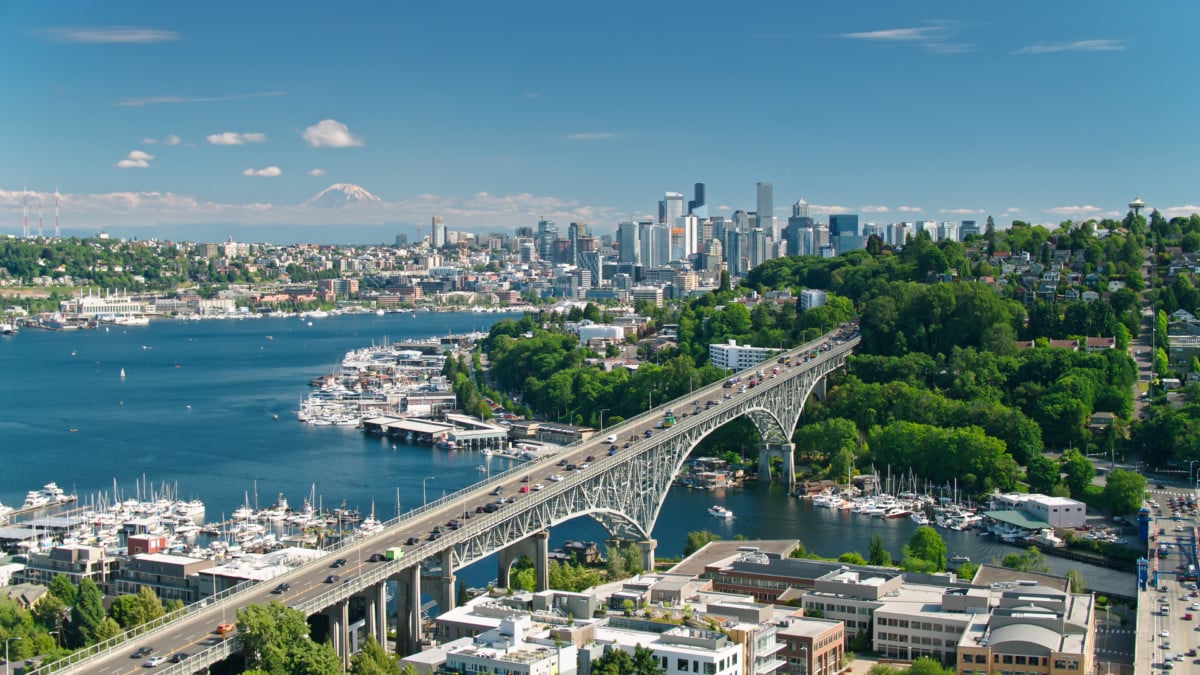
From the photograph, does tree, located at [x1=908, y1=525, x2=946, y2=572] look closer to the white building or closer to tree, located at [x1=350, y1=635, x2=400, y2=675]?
tree, located at [x1=350, y1=635, x2=400, y2=675]

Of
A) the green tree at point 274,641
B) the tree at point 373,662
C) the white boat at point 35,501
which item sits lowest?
the white boat at point 35,501

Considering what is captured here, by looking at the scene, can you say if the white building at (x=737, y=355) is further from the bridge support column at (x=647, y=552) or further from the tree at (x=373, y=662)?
the tree at (x=373, y=662)

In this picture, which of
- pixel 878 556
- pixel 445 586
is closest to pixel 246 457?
pixel 445 586

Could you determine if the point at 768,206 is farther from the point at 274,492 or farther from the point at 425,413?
the point at 274,492

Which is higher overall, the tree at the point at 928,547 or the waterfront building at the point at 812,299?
the waterfront building at the point at 812,299

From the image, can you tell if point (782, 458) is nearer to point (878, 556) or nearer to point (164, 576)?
point (878, 556)

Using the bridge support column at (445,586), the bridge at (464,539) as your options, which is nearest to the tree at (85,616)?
the bridge at (464,539)
